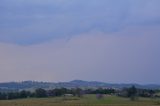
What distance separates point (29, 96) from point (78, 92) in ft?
69.0

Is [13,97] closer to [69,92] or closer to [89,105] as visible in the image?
[69,92]

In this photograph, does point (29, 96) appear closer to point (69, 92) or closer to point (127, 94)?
point (69, 92)

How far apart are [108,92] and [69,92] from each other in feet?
58.7

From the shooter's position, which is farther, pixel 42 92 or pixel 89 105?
pixel 42 92

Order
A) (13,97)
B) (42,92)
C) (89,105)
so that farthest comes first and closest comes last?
(42,92) < (13,97) < (89,105)

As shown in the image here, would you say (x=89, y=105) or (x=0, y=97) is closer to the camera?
(x=89, y=105)

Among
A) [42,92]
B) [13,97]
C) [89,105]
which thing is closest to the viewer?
[89,105]

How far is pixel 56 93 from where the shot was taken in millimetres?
167500

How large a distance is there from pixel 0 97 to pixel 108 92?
48.4 m

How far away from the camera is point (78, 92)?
16638 cm

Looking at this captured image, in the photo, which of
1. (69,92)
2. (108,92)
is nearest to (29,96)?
(69,92)

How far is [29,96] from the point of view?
16038cm

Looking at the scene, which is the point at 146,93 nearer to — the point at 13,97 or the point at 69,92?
the point at 69,92

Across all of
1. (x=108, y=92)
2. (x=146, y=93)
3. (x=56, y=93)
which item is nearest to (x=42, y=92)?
(x=56, y=93)
